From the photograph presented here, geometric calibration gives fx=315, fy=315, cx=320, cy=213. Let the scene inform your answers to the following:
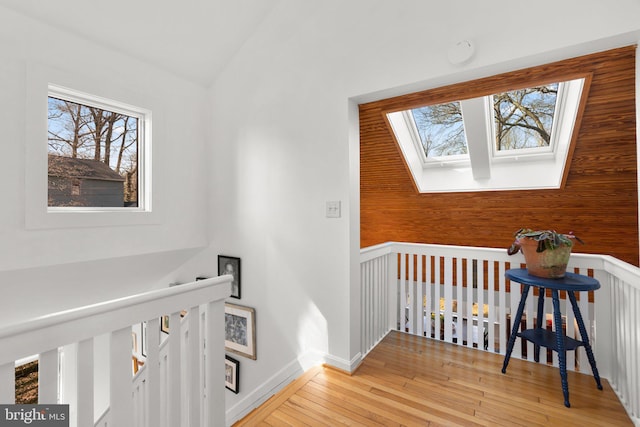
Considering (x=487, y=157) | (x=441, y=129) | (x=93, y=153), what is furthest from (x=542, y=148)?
(x=93, y=153)

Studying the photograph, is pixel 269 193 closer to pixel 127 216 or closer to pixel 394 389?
pixel 127 216

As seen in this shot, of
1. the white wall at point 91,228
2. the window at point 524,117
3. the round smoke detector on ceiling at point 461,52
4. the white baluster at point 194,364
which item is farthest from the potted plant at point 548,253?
the white wall at point 91,228

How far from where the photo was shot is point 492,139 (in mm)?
3053

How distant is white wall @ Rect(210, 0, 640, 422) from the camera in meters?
1.69

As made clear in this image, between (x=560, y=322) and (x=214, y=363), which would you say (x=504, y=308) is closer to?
(x=560, y=322)

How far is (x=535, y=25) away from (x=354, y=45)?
3.47 feet

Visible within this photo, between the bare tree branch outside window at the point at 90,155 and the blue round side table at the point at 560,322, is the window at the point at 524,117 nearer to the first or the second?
the blue round side table at the point at 560,322

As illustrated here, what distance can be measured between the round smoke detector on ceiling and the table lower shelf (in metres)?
1.77

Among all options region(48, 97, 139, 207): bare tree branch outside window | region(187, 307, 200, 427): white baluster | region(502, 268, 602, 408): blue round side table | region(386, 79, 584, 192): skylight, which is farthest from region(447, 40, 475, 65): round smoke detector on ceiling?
region(48, 97, 139, 207): bare tree branch outside window

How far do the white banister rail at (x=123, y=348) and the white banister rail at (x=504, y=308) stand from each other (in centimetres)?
134

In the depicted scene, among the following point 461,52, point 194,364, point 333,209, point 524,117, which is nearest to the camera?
point 194,364

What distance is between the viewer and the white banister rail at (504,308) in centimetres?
171

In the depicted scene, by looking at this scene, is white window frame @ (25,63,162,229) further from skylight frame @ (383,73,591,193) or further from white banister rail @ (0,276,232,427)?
skylight frame @ (383,73,591,193)

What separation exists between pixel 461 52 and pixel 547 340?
1829 mm
